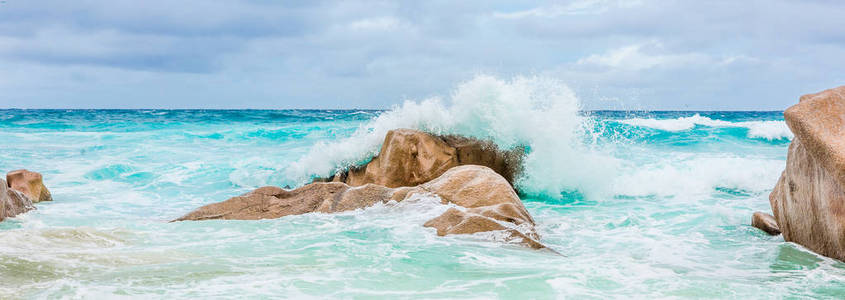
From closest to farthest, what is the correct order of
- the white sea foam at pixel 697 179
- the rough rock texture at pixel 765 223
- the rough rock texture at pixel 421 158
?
the rough rock texture at pixel 765 223 < the rough rock texture at pixel 421 158 < the white sea foam at pixel 697 179

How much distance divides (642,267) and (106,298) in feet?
11.2

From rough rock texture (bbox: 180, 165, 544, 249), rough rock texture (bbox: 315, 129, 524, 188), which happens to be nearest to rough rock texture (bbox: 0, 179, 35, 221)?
rough rock texture (bbox: 180, 165, 544, 249)

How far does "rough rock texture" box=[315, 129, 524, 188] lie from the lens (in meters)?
8.27

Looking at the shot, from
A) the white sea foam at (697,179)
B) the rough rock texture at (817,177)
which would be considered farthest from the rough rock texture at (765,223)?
the white sea foam at (697,179)

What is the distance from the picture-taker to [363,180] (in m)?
8.66

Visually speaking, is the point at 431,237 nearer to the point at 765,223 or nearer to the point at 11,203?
the point at 765,223

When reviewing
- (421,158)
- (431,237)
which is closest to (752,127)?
(421,158)

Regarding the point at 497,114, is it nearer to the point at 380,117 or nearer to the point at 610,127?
→ the point at 380,117

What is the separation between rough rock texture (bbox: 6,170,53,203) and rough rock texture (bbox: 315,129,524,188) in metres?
3.88

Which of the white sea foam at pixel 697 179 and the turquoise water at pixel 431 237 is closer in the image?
the turquoise water at pixel 431 237

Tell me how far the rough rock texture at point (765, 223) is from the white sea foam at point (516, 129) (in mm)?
2691

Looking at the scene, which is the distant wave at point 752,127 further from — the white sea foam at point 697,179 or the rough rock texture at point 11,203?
the rough rock texture at point 11,203

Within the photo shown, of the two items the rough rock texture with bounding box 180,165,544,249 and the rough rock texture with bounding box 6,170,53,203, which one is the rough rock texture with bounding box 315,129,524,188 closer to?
the rough rock texture with bounding box 180,165,544,249

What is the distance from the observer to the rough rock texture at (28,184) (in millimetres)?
8084
